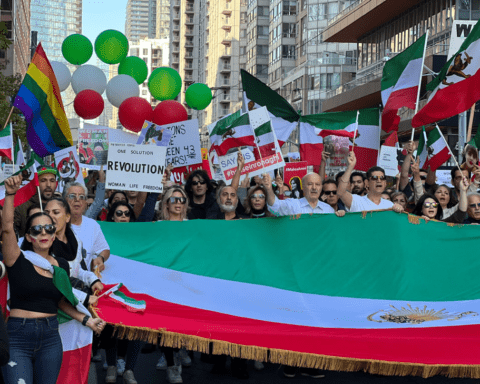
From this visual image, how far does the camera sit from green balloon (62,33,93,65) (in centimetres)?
1555

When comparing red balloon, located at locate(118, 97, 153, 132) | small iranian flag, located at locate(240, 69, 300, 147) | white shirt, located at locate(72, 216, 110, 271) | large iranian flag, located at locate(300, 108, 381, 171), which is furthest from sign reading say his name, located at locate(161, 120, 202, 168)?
white shirt, located at locate(72, 216, 110, 271)

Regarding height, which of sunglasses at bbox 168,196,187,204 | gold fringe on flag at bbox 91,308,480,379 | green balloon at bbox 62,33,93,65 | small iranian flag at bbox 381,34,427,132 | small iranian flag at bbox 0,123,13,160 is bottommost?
gold fringe on flag at bbox 91,308,480,379

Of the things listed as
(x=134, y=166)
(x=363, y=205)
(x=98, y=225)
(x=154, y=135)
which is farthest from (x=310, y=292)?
(x=154, y=135)

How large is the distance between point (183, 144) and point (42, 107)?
10.7 ft

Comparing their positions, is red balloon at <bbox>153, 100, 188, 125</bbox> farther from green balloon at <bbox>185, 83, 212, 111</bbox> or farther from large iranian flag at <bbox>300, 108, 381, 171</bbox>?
large iranian flag at <bbox>300, 108, 381, 171</bbox>

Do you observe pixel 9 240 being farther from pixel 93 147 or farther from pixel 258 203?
pixel 93 147

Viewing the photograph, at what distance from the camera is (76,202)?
22.4 ft

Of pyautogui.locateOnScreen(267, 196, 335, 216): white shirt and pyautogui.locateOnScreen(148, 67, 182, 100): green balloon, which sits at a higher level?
pyautogui.locateOnScreen(148, 67, 182, 100): green balloon

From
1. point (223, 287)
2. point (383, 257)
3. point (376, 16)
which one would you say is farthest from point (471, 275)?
point (376, 16)

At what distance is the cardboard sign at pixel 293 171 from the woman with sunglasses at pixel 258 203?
3204 mm

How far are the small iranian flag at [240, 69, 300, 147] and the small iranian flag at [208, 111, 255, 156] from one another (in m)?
0.89

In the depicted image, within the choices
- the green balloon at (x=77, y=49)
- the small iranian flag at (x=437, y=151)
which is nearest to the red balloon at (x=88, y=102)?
the green balloon at (x=77, y=49)

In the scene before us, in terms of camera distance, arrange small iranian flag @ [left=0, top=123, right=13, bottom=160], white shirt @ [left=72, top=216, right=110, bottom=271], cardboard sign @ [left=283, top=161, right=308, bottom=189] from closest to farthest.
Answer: white shirt @ [left=72, top=216, right=110, bottom=271], small iranian flag @ [left=0, top=123, right=13, bottom=160], cardboard sign @ [left=283, top=161, right=308, bottom=189]

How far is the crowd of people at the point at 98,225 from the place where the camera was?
4855mm
